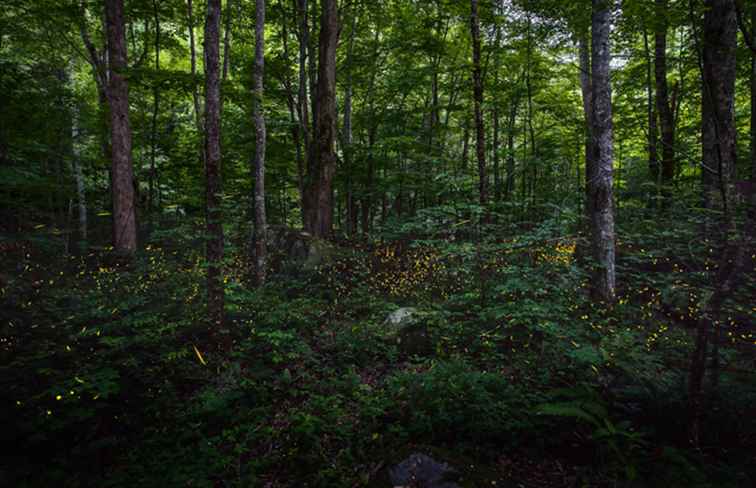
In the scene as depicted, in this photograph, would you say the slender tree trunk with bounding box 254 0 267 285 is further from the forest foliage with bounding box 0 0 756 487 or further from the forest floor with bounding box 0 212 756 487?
the forest floor with bounding box 0 212 756 487

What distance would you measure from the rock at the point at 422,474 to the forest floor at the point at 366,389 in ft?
0.32

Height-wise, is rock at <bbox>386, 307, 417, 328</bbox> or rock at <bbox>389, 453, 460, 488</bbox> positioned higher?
rock at <bbox>386, 307, 417, 328</bbox>

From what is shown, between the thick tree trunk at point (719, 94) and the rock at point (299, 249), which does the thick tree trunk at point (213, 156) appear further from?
the thick tree trunk at point (719, 94)

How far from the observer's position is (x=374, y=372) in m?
6.04

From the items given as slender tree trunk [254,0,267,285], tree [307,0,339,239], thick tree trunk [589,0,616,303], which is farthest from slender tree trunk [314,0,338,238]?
thick tree trunk [589,0,616,303]

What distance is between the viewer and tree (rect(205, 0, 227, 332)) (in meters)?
6.23

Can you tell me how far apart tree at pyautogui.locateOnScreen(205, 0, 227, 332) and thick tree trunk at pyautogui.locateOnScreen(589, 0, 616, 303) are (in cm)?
686

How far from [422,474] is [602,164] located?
6196mm

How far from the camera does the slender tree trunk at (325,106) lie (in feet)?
37.3

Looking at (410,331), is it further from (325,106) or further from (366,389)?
(325,106)

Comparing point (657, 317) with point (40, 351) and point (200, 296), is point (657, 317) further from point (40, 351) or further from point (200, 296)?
point (40, 351)

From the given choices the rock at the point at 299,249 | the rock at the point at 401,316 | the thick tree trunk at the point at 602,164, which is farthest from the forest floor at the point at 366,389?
the rock at the point at 299,249

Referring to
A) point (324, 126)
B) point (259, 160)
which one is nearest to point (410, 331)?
point (259, 160)

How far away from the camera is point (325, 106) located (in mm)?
11461
